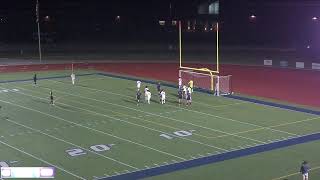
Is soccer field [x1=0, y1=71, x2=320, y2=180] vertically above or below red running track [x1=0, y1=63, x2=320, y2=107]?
below

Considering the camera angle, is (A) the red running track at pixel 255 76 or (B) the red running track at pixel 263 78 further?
(A) the red running track at pixel 255 76

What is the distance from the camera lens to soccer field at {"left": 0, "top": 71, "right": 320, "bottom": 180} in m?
21.2

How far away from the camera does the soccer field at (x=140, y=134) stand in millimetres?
21219

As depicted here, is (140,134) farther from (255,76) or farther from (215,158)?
(255,76)

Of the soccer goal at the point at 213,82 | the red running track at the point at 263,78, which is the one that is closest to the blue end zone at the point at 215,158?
the red running track at the point at 263,78

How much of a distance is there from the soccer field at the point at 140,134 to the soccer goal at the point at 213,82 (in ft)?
3.98

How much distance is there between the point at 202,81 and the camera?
Answer: 43125 mm

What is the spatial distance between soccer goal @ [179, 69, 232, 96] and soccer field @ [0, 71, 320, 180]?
1212 millimetres

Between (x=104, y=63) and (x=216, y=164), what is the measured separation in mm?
40302

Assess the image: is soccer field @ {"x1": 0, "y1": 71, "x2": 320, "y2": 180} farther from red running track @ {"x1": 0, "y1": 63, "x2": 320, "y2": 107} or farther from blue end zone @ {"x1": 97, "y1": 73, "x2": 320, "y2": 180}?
red running track @ {"x1": 0, "y1": 63, "x2": 320, "y2": 107}

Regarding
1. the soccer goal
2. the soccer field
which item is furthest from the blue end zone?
the soccer goal

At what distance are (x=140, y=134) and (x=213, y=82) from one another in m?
15.8

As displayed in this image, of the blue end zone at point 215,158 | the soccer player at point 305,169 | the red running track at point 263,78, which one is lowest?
the blue end zone at point 215,158

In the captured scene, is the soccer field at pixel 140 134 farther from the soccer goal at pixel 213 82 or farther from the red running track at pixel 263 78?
the red running track at pixel 263 78
